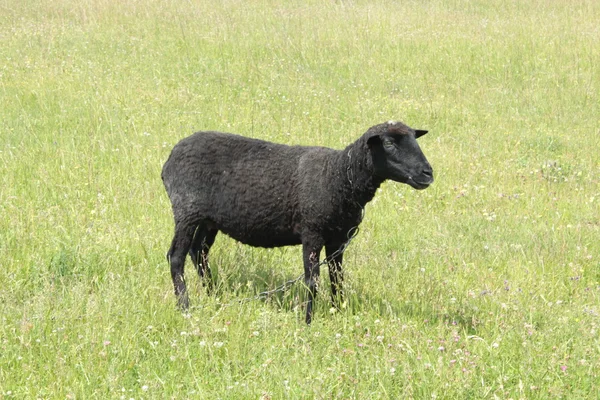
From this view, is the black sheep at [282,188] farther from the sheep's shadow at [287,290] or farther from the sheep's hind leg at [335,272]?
the sheep's shadow at [287,290]

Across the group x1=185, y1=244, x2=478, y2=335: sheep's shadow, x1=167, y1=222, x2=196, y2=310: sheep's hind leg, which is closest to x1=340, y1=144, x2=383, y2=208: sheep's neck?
x1=185, y1=244, x2=478, y2=335: sheep's shadow

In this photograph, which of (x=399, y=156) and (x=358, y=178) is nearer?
(x=399, y=156)

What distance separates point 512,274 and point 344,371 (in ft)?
7.47

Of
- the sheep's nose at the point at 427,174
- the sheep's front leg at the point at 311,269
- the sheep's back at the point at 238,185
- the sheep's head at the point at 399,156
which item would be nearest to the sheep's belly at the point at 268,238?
the sheep's back at the point at 238,185

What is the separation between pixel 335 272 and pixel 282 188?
78 cm

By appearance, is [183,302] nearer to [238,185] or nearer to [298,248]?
[238,185]

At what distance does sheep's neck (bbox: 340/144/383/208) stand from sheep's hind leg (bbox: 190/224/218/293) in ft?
4.53

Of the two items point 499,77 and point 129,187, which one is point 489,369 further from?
point 499,77

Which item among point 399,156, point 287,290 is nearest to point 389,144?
point 399,156

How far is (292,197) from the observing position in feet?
19.0

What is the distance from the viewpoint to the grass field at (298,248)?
4695 millimetres

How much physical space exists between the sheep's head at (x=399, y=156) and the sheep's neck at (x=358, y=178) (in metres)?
0.10

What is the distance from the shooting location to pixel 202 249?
6.36 metres

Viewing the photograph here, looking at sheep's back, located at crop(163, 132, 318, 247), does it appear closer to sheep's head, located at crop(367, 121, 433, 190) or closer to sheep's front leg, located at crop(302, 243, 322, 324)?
sheep's front leg, located at crop(302, 243, 322, 324)
